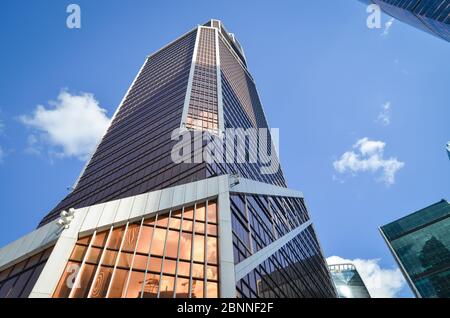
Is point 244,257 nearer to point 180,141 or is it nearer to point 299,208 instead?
point 180,141

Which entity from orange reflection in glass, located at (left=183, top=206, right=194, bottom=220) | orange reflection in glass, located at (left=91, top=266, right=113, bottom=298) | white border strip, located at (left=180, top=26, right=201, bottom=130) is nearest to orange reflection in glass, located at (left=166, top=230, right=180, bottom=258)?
orange reflection in glass, located at (left=183, top=206, right=194, bottom=220)

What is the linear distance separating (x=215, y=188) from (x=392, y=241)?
11880 centimetres

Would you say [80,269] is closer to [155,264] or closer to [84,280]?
[84,280]

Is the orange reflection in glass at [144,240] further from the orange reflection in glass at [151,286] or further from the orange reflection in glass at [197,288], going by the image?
the orange reflection in glass at [197,288]

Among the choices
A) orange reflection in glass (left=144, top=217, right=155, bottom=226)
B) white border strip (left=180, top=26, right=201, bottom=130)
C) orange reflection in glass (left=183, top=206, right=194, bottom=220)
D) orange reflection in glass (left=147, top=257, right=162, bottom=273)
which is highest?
white border strip (left=180, top=26, right=201, bottom=130)

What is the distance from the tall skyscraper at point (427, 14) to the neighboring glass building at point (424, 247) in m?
63.0

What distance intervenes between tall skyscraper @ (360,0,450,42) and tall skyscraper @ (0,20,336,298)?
6014cm

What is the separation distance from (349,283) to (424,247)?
120 feet

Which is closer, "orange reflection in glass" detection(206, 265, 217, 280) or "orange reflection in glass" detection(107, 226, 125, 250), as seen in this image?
"orange reflection in glass" detection(206, 265, 217, 280)

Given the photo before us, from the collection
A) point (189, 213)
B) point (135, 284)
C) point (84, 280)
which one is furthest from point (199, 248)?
point (84, 280)

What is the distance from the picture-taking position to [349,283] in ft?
440

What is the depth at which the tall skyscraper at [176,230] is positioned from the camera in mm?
16594

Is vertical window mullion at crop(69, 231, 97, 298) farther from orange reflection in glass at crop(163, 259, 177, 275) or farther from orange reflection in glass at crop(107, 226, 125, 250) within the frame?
orange reflection in glass at crop(163, 259, 177, 275)

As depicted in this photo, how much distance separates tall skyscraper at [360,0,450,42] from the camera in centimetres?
7731
